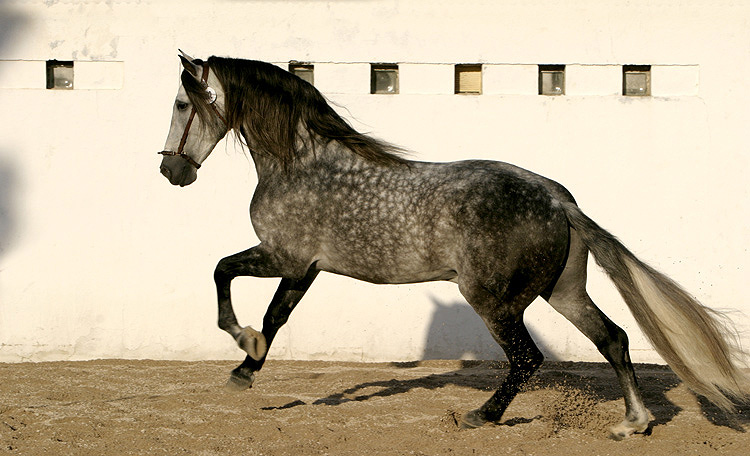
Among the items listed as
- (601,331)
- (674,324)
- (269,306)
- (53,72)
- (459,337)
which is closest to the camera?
(674,324)

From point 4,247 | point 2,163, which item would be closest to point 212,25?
point 2,163

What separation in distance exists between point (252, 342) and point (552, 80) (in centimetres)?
490

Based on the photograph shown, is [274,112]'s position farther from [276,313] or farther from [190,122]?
[276,313]

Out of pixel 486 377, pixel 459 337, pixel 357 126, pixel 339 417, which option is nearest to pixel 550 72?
pixel 357 126

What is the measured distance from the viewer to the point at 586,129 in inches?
320

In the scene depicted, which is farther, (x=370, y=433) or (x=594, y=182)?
(x=594, y=182)

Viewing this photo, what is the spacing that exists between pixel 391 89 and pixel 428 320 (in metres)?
2.29

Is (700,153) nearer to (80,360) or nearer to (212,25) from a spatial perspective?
(212,25)

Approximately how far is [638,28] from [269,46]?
3565 millimetres

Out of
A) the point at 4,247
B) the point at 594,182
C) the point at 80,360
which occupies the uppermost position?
the point at 594,182

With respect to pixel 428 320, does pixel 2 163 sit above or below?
→ above

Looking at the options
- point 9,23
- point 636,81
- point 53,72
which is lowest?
point 636,81

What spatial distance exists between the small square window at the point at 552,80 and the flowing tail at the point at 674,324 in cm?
392

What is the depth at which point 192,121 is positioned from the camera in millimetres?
4844
